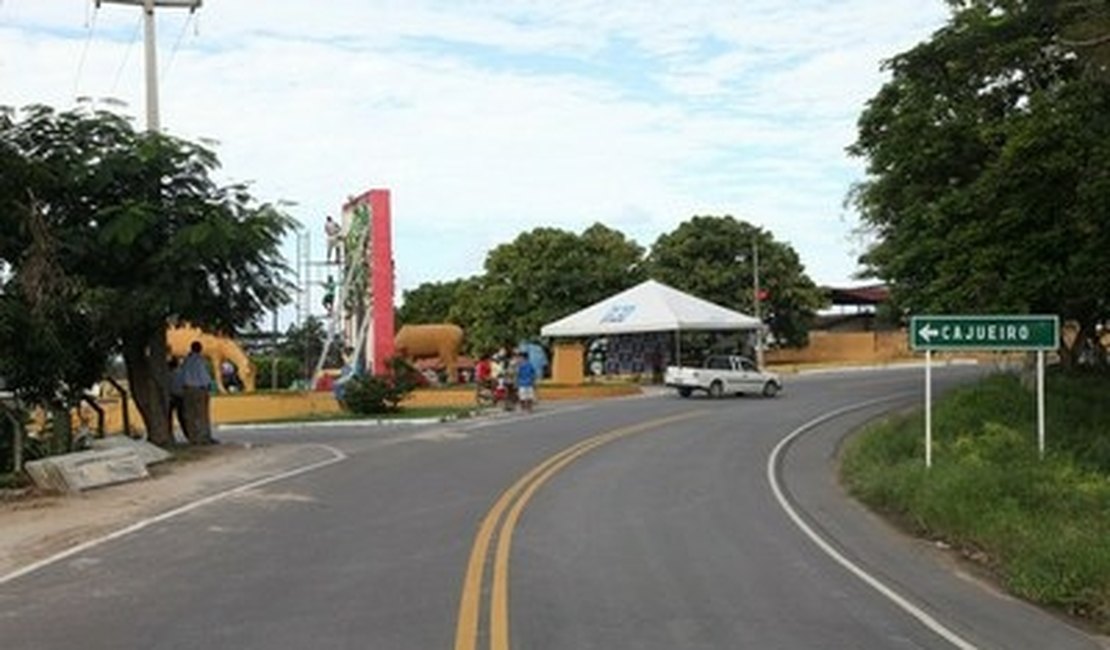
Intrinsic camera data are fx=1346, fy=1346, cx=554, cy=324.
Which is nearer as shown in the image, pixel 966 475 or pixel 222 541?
pixel 222 541

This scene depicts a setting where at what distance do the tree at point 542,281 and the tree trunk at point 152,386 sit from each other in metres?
43.5

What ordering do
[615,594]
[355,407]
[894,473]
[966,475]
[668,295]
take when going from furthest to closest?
[668,295], [355,407], [894,473], [966,475], [615,594]

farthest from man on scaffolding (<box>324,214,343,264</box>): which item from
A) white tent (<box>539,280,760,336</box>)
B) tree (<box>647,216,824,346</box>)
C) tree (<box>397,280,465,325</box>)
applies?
tree (<box>397,280,465,325</box>)

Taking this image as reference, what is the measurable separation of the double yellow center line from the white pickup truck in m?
19.1

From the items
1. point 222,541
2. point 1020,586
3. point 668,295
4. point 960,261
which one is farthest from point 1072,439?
point 668,295

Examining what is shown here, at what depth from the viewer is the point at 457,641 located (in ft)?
28.0

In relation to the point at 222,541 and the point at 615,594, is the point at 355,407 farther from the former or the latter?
the point at 615,594

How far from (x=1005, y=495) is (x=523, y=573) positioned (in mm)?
6778

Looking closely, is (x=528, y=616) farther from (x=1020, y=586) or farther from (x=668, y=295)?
(x=668, y=295)

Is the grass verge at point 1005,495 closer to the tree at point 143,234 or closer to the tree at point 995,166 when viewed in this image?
the tree at point 995,166

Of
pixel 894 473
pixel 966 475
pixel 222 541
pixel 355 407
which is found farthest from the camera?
pixel 355 407

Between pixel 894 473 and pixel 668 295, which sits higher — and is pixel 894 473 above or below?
below

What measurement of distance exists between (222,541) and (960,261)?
1867 cm

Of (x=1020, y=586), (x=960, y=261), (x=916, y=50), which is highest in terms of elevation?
(x=916, y=50)
